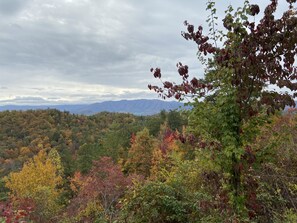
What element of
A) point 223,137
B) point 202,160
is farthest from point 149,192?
point 223,137

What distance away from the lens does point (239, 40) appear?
4.18 m

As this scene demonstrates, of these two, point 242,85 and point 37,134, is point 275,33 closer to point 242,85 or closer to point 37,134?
point 242,85

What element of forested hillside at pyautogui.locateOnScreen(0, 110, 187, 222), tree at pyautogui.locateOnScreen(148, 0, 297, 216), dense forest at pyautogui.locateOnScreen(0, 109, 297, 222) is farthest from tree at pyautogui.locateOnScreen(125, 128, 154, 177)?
tree at pyautogui.locateOnScreen(148, 0, 297, 216)

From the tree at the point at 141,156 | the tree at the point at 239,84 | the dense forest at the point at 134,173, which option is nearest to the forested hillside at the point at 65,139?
the dense forest at the point at 134,173

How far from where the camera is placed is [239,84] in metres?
4.25

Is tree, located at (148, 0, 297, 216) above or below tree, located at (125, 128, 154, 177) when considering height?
above

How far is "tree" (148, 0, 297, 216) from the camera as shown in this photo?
398 centimetres

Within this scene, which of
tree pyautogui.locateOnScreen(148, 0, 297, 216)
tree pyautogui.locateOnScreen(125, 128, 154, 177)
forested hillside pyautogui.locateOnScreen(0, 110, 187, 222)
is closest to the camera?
tree pyautogui.locateOnScreen(148, 0, 297, 216)

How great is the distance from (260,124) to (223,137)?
647 mm

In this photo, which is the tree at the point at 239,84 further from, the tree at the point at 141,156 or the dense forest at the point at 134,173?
the tree at the point at 141,156

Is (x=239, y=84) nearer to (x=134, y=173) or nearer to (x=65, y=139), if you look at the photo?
(x=134, y=173)

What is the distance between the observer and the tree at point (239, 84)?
13.1 feet

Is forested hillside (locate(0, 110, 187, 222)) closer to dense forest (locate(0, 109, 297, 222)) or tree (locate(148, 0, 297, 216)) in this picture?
dense forest (locate(0, 109, 297, 222))

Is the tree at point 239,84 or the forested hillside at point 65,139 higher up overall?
the tree at point 239,84
